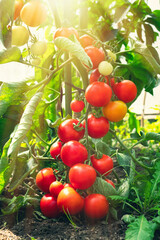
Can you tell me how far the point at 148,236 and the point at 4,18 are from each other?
0.74m

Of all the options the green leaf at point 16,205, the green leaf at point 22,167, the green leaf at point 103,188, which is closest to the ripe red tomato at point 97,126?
the green leaf at point 103,188

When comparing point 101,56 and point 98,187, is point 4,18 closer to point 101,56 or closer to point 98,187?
point 101,56

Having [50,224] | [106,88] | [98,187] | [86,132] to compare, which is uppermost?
[106,88]

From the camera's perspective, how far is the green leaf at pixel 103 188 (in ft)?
2.72

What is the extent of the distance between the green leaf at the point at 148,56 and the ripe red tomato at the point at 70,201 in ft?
1.83

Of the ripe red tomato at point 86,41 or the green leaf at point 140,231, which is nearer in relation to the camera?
the green leaf at point 140,231

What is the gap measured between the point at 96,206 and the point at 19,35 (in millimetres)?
628

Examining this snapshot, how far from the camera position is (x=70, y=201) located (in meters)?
0.80

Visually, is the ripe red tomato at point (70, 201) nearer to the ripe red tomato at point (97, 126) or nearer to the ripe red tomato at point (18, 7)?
the ripe red tomato at point (97, 126)

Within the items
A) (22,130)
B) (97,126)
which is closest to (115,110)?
(97,126)

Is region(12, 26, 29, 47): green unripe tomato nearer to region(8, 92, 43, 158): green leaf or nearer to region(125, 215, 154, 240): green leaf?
region(8, 92, 43, 158): green leaf

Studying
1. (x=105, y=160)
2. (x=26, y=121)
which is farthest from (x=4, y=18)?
(x=105, y=160)

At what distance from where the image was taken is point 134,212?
87cm

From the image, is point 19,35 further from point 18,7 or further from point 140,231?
point 140,231
